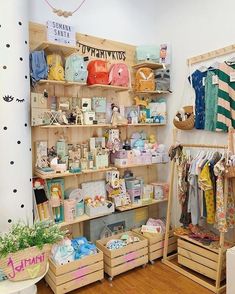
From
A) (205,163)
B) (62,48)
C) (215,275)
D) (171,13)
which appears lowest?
(215,275)

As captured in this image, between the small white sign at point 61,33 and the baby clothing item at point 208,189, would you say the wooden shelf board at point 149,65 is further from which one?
the baby clothing item at point 208,189

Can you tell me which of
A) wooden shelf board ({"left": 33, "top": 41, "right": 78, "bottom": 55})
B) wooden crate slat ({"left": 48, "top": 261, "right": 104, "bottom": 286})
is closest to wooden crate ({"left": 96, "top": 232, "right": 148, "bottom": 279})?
wooden crate slat ({"left": 48, "top": 261, "right": 104, "bottom": 286})

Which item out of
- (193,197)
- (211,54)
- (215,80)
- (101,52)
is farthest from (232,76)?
(101,52)

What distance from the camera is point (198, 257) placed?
2.57m

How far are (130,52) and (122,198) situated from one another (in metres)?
1.71

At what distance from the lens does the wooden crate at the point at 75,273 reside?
227 centimetres

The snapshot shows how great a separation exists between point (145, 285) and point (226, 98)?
1.89 metres

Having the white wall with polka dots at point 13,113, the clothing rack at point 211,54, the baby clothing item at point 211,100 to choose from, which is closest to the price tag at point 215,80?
the baby clothing item at point 211,100

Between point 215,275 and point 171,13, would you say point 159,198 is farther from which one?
point 171,13

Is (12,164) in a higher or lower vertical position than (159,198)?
higher

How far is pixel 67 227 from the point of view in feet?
9.30

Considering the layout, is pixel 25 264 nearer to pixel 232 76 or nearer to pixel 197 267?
pixel 197 267

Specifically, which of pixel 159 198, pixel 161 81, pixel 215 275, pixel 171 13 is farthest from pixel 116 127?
pixel 215 275

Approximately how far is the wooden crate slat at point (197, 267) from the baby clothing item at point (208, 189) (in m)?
0.45
